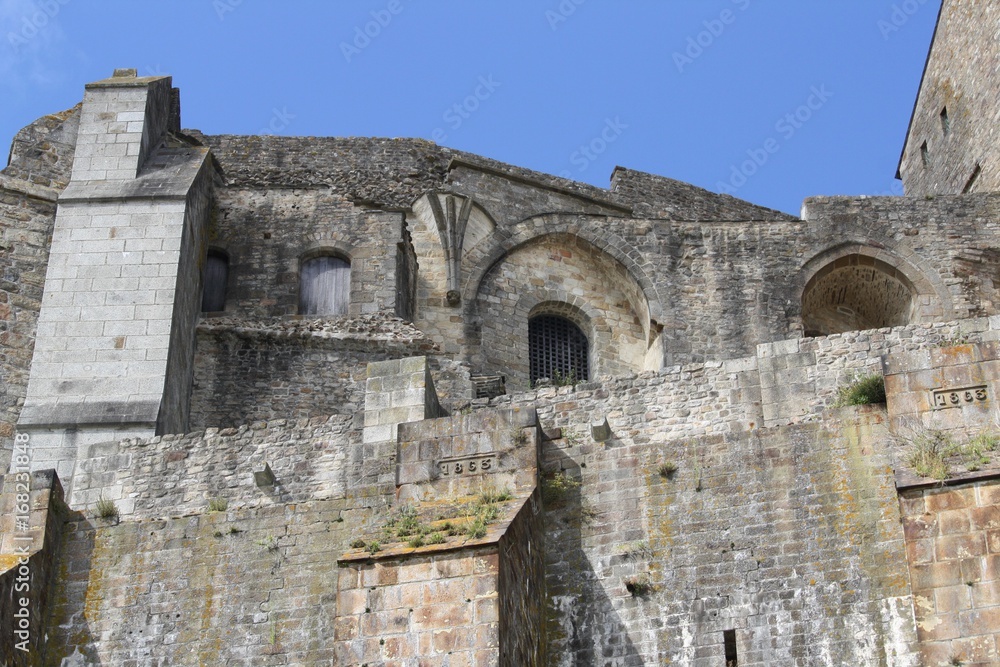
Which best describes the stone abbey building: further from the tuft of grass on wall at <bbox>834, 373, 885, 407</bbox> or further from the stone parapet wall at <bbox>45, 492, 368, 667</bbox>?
the tuft of grass on wall at <bbox>834, 373, 885, 407</bbox>

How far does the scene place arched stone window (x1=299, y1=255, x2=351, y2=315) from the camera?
2438 cm

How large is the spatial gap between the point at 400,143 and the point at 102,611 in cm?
1135

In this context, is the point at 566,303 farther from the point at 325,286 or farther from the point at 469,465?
the point at 469,465

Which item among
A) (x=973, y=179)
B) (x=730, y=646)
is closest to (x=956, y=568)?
(x=730, y=646)

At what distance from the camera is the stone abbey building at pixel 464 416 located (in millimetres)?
16562

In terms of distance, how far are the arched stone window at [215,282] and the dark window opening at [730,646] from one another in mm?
10053

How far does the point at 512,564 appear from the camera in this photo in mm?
16562

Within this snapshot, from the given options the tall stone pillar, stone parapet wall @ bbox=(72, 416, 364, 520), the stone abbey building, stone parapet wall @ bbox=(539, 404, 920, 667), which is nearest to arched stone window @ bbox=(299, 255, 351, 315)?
the stone abbey building

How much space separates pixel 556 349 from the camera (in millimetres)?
25734

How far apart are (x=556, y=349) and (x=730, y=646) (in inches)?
372

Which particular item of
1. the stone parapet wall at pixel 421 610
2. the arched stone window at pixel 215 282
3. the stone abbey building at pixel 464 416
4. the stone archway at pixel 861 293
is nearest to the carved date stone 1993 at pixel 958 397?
the stone abbey building at pixel 464 416

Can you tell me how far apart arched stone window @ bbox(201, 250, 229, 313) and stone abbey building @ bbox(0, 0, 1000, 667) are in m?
0.05

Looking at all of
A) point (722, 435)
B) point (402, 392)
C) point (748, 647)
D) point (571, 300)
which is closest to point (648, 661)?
point (748, 647)

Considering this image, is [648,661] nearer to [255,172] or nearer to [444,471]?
[444,471]
